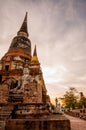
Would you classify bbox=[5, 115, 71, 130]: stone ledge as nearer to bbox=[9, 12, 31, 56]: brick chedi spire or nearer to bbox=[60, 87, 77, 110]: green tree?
bbox=[9, 12, 31, 56]: brick chedi spire

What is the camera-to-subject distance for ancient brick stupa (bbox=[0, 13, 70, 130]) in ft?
38.1

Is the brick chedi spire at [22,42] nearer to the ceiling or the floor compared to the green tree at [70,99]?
nearer to the ceiling

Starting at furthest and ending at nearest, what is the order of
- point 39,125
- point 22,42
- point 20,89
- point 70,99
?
point 70,99 → point 22,42 → point 20,89 → point 39,125

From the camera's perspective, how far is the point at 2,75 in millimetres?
19062

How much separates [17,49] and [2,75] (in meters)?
5.32

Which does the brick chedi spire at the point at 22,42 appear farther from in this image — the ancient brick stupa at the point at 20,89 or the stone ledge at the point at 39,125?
the stone ledge at the point at 39,125

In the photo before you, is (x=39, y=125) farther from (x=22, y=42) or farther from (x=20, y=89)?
(x=22, y=42)

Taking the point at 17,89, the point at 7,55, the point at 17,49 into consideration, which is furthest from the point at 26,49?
the point at 17,89

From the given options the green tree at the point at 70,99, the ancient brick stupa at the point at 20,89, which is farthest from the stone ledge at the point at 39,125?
the green tree at the point at 70,99

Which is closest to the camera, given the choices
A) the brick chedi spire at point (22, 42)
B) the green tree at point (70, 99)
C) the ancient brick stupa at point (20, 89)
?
the ancient brick stupa at point (20, 89)

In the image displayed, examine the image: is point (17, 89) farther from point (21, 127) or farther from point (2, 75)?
point (21, 127)

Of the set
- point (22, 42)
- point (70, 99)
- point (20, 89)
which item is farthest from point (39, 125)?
point (70, 99)

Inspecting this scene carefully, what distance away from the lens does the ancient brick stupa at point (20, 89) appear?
1163cm

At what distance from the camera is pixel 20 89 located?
16500mm
